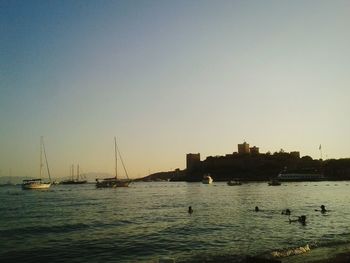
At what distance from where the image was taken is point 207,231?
135ft

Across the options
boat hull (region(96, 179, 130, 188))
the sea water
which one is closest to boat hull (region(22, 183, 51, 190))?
boat hull (region(96, 179, 130, 188))

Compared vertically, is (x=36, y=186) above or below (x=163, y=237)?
above

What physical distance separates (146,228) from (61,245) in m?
12.0

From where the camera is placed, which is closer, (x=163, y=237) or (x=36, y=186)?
(x=163, y=237)

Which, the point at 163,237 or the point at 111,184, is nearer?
the point at 163,237

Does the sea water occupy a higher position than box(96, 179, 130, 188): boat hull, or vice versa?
box(96, 179, 130, 188): boat hull

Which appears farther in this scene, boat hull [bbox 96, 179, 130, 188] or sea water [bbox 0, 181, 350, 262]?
boat hull [bbox 96, 179, 130, 188]

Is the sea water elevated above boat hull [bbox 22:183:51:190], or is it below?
below

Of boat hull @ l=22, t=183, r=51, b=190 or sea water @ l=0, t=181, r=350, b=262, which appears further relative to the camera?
boat hull @ l=22, t=183, r=51, b=190

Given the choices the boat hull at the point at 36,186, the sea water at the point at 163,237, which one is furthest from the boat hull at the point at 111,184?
the sea water at the point at 163,237

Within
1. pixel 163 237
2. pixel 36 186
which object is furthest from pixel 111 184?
pixel 163 237

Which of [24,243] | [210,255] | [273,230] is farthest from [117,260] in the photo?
[273,230]

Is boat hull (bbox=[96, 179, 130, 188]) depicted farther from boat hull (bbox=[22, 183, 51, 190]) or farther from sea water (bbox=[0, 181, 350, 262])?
sea water (bbox=[0, 181, 350, 262])

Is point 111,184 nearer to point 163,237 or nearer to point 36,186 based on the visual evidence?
point 36,186
